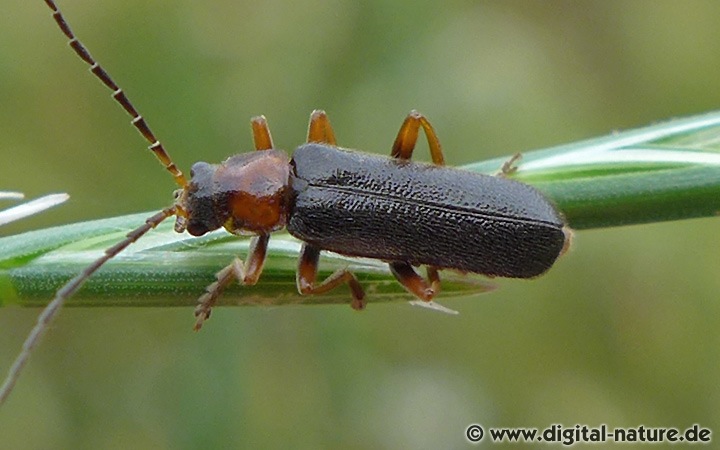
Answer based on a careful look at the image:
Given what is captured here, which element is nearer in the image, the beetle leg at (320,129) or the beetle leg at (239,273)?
the beetle leg at (239,273)

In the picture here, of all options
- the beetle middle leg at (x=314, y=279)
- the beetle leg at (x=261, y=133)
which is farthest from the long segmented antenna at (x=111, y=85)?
the beetle middle leg at (x=314, y=279)

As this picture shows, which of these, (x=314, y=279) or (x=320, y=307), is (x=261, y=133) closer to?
(x=314, y=279)

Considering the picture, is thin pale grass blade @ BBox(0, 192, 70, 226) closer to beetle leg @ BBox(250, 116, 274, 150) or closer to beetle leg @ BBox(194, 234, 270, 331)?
beetle leg @ BBox(194, 234, 270, 331)

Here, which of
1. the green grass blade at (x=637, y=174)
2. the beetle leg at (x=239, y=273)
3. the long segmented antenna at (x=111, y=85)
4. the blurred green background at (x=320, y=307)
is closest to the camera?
the green grass blade at (x=637, y=174)

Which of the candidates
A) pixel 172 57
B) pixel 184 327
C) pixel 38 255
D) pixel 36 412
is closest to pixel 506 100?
pixel 172 57

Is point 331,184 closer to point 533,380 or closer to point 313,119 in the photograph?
point 313,119

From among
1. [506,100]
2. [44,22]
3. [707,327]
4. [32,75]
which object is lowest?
[707,327]

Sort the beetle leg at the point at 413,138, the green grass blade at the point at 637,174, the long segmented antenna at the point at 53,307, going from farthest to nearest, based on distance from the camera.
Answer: the beetle leg at the point at 413,138 → the green grass blade at the point at 637,174 → the long segmented antenna at the point at 53,307

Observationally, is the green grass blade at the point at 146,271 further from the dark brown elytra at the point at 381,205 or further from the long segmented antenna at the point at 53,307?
the dark brown elytra at the point at 381,205
